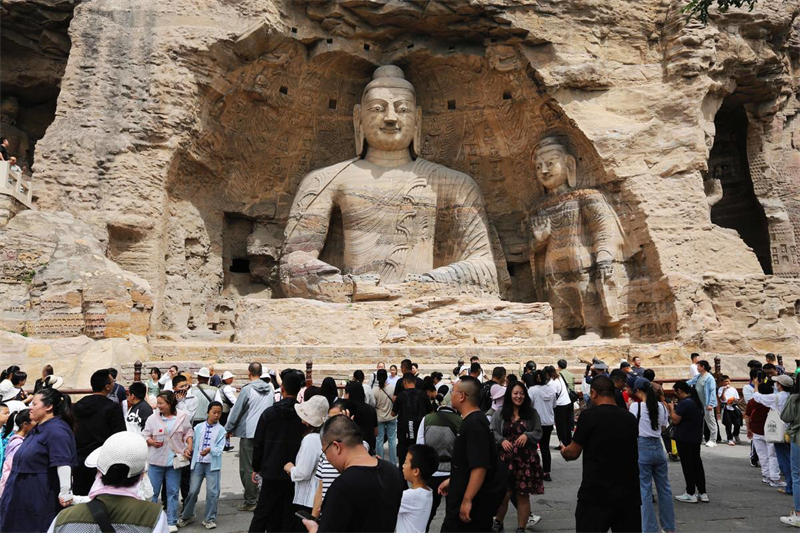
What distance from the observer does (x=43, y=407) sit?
317 centimetres

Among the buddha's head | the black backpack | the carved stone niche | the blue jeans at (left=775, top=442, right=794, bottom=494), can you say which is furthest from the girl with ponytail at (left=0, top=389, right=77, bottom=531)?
the buddha's head

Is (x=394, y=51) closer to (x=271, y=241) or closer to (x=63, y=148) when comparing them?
(x=271, y=241)

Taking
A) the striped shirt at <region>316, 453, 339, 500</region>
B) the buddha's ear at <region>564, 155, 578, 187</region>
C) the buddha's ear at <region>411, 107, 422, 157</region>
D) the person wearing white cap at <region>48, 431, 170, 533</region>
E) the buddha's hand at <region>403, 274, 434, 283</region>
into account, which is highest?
the buddha's ear at <region>411, 107, 422, 157</region>

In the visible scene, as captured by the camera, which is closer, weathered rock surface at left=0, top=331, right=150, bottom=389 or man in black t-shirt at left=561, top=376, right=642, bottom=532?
man in black t-shirt at left=561, top=376, right=642, bottom=532

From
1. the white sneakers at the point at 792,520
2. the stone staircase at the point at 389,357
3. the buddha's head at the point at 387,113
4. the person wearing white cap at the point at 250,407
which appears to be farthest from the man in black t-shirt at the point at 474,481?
the buddha's head at the point at 387,113

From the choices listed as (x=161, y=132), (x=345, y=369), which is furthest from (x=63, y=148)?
(x=345, y=369)

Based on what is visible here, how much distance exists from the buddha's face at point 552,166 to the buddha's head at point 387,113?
2648mm

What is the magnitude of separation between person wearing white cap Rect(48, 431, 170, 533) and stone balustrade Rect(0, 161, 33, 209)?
8751mm

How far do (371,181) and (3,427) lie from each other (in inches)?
366

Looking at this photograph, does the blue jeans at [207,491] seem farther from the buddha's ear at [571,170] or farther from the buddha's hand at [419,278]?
the buddha's ear at [571,170]

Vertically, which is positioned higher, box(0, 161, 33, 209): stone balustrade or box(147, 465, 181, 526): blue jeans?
box(0, 161, 33, 209): stone balustrade

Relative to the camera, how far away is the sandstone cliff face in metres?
10.9

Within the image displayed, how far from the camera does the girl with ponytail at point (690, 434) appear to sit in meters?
4.73

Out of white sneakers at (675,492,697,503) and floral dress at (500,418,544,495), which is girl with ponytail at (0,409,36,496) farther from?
white sneakers at (675,492,697,503)
